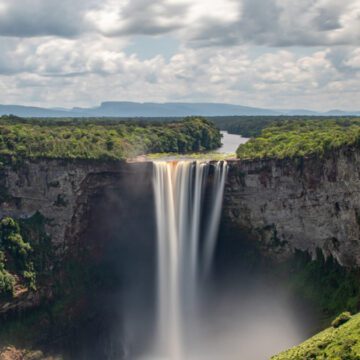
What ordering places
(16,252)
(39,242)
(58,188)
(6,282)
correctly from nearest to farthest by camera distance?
(6,282) < (16,252) < (39,242) < (58,188)

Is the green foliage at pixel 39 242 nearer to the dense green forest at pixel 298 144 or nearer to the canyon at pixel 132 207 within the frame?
the canyon at pixel 132 207

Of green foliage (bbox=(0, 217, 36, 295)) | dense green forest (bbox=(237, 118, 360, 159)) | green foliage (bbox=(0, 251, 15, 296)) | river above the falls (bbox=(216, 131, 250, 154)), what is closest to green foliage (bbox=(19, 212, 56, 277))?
green foliage (bbox=(0, 217, 36, 295))

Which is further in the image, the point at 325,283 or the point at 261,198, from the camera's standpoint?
the point at 261,198

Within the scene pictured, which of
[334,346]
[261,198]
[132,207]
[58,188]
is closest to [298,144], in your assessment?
[261,198]

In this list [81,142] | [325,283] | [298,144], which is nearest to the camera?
[325,283]

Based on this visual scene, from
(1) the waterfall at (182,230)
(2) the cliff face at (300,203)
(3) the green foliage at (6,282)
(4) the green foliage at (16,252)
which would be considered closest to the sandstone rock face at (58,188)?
(4) the green foliage at (16,252)

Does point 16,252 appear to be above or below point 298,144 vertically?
below

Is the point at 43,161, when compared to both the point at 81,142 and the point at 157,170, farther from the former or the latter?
the point at 157,170

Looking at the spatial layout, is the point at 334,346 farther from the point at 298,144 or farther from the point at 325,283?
the point at 298,144
